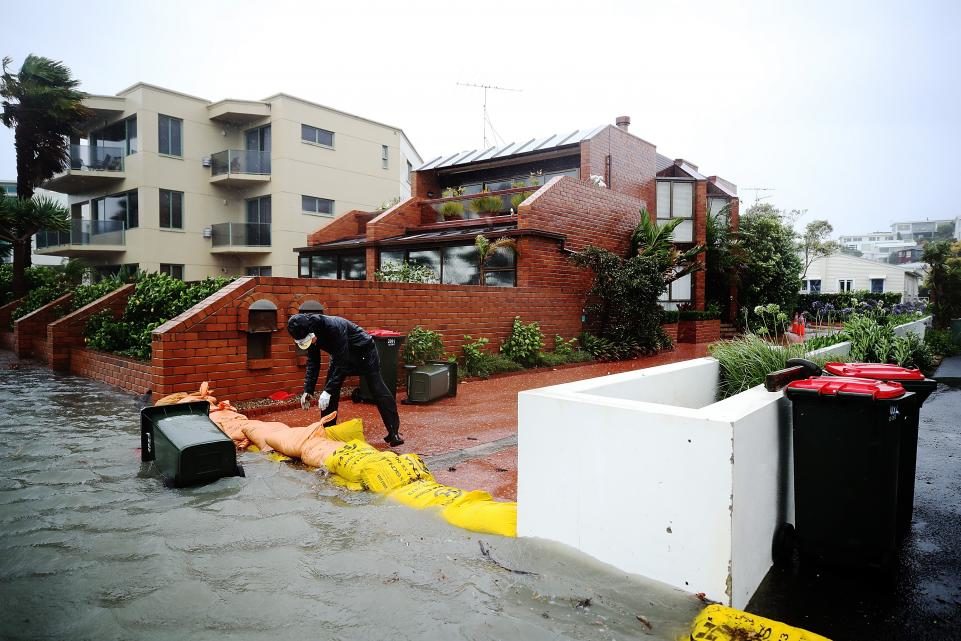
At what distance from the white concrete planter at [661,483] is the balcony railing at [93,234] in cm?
2840

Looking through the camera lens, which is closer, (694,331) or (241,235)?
(694,331)

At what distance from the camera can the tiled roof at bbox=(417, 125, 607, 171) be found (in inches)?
794

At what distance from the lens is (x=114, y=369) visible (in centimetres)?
993

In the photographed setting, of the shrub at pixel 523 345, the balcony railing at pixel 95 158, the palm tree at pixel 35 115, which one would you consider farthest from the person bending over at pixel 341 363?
the balcony railing at pixel 95 158

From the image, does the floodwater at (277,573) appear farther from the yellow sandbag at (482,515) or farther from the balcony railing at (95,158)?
the balcony railing at (95,158)

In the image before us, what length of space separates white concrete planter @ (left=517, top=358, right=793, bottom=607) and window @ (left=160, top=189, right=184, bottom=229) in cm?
2699

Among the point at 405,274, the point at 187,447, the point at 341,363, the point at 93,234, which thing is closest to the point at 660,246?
the point at 405,274

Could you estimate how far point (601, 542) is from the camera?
325cm

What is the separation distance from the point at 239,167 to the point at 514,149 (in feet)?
43.9

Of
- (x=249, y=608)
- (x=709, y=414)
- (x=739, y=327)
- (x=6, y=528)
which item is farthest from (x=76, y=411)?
(x=739, y=327)

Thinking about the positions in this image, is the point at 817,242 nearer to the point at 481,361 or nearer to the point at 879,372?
the point at 481,361

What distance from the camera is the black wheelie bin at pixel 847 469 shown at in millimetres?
3084

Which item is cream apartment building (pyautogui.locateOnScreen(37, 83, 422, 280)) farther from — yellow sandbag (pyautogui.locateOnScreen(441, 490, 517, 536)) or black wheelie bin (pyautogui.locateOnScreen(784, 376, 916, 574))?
black wheelie bin (pyautogui.locateOnScreen(784, 376, 916, 574))

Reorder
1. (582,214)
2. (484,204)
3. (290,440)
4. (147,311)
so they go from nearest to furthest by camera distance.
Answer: (290,440) < (147,311) < (582,214) < (484,204)
